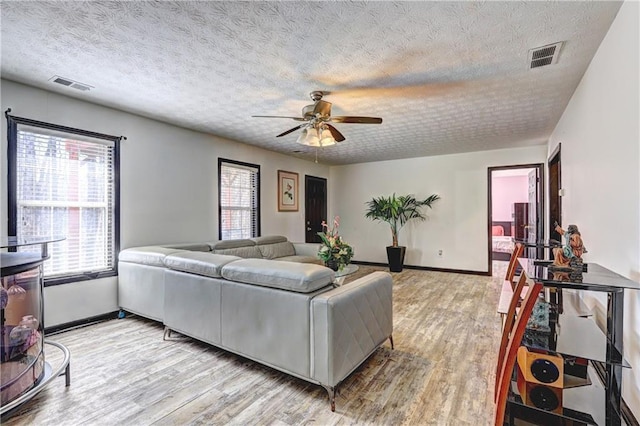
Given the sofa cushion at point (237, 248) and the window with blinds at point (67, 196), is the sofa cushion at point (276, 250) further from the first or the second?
the window with blinds at point (67, 196)

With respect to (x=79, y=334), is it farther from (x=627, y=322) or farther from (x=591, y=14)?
(x=591, y=14)

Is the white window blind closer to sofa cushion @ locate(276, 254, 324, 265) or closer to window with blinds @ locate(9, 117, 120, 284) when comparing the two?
window with blinds @ locate(9, 117, 120, 284)

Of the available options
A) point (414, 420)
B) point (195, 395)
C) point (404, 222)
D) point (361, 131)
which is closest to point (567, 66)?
point (361, 131)

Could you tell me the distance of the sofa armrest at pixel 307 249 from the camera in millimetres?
5461

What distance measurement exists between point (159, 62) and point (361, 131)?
288cm

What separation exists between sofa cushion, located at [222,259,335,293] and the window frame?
2.07 meters

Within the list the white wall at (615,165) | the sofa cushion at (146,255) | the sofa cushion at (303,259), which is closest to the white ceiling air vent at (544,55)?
the white wall at (615,165)

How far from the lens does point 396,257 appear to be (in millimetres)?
6309

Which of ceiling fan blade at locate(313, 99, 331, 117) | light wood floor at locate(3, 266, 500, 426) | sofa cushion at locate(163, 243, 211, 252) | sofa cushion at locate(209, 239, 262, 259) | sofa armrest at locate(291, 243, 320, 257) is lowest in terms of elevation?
light wood floor at locate(3, 266, 500, 426)

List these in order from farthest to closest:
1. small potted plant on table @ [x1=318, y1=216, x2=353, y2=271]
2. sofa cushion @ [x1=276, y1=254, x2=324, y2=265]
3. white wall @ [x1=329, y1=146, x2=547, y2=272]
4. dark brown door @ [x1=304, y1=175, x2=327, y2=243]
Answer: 1. dark brown door @ [x1=304, y1=175, x2=327, y2=243]
2. white wall @ [x1=329, y1=146, x2=547, y2=272]
3. sofa cushion @ [x1=276, y1=254, x2=324, y2=265]
4. small potted plant on table @ [x1=318, y1=216, x2=353, y2=271]

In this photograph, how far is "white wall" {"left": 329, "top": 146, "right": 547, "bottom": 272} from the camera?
599 centimetres

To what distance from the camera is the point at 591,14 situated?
188 centimetres

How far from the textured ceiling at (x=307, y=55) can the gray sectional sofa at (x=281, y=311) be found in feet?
5.34

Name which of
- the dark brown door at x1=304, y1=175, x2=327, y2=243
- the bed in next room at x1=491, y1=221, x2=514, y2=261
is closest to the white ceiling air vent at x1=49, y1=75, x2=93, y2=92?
the dark brown door at x1=304, y1=175, x2=327, y2=243
